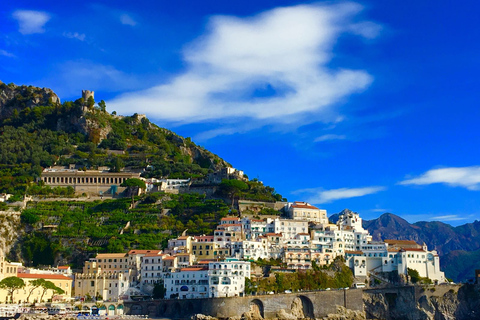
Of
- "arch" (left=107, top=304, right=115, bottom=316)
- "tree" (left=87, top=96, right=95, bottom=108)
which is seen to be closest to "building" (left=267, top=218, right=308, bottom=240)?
"arch" (left=107, top=304, right=115, bottom=316)

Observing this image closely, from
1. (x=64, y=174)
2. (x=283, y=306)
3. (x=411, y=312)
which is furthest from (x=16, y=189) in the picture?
(x=411, y=312)

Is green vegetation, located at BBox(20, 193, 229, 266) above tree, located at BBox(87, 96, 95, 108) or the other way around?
the other way around

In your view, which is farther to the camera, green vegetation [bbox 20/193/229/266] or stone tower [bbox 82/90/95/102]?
stone tower [bbox 82/90/95/102]

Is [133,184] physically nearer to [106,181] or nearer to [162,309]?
[106,181]

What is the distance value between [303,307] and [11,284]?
28.2 m

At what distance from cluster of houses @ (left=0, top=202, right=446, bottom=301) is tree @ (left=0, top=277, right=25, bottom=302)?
8.88 ft

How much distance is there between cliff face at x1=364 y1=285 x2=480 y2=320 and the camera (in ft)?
234

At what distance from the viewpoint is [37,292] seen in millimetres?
67500

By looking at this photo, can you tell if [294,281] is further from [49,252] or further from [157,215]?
[49,252]

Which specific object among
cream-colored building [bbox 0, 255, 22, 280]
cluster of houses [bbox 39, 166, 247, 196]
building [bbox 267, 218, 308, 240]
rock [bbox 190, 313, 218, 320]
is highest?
cluster of houses [bbox 39, 166, 247, 196]

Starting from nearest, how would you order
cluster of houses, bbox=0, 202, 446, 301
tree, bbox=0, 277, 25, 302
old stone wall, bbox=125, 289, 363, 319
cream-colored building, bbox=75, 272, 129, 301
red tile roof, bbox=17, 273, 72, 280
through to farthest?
tree, bbox=0, 277, 25, 302
old stone wall, bbox=125, 289, 363, 319
red tile roof, bbox=17, 273, 72, 280
cluster of houses, bbox=0, 202, 446, 301
cream-colored building, bbox=75, 272, 129, 301

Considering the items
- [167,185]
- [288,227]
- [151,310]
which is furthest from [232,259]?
[167,185]

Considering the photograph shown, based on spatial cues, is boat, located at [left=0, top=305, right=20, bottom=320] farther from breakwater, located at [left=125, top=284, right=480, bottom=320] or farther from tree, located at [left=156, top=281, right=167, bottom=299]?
tree, located at [left=156, top=281, right=167, bottom=299]

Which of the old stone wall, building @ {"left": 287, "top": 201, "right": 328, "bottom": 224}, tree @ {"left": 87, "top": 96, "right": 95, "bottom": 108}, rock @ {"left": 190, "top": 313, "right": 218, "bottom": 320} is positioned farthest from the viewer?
tree @ {"left": 87, "top": 96, "right": 95, "bottom": 108}
